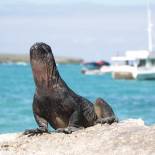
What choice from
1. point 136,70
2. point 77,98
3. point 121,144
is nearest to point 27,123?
point 77,98

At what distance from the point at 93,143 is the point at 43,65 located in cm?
181

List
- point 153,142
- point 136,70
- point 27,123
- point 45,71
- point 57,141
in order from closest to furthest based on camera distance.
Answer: point 153,142 → point 57,141 → point 45,71 → point 27,123 → point 136,70

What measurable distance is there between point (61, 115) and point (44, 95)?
392mm

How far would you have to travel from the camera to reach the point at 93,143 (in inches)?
377

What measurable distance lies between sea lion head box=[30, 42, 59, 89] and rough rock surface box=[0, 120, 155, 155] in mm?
905

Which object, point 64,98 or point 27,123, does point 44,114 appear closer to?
point 64,98

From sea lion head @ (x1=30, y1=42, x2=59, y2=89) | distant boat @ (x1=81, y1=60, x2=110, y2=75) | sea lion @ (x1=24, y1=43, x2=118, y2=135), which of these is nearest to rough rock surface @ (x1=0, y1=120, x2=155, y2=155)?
sea lion @ (x1=24, y1=43, x2=118, y2=135)

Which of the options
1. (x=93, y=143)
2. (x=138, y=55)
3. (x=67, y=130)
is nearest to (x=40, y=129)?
(x=67, y=130)

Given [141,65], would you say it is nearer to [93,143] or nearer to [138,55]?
[138,55]

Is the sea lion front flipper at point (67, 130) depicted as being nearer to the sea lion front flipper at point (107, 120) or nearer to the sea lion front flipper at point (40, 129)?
the sea lion front flipper at point (40, 129)

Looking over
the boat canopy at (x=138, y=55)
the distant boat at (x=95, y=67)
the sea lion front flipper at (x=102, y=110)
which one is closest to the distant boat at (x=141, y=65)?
the boat canopy at (x=138, y=55)

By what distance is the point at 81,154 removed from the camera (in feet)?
30.3

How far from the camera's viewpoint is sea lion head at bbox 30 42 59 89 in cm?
1084

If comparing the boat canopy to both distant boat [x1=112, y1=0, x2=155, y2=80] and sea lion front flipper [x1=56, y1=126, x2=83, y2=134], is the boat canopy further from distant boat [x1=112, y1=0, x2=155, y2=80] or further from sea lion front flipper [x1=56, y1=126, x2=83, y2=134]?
sea lion front flipper [x1=56, y1=126, x2=83, y2=134]
